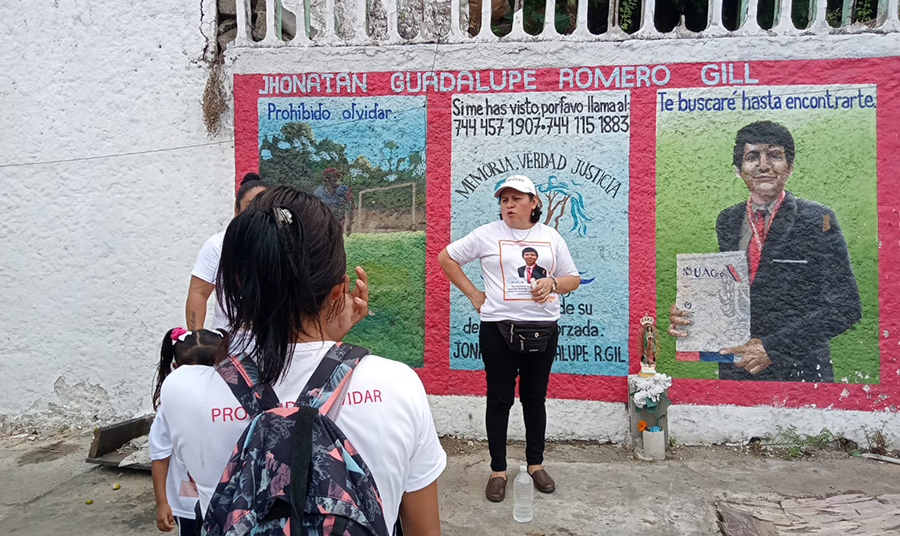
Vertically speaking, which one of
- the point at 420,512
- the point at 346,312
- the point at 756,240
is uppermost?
the point at 756,240

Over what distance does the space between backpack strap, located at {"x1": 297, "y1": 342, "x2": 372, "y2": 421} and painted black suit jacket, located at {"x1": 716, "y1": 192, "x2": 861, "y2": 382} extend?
3.80 meters

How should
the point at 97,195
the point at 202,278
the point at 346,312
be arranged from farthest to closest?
1. the point at 97,195
2. the point at 202,278
3. the point at 346,312

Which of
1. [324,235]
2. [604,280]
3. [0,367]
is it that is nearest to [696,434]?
[604,280]

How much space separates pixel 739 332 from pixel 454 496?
2.17m

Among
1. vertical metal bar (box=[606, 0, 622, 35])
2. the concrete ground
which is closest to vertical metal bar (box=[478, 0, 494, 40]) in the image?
vertical metal bar (box=[606, 0, 622, 35])

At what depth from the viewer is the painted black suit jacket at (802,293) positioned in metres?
4.29

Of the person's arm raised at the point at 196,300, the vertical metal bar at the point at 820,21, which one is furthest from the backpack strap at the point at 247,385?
the vertical metal bar at the point at 820,21

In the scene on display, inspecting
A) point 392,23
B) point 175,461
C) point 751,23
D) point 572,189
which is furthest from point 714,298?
point 175,461

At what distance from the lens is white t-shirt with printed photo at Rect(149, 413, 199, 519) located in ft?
5.62

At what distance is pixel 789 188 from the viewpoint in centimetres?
434

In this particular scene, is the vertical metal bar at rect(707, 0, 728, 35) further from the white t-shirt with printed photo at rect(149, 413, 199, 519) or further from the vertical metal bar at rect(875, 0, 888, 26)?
the white t-shirt with printed photo at rect(149, 413, 199, 519)

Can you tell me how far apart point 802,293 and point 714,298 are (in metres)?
0.55

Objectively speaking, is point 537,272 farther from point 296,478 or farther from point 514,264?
point 296,478

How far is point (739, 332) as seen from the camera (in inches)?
171
